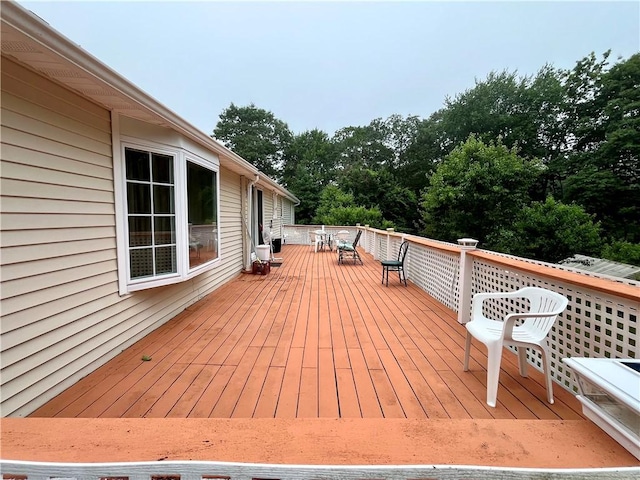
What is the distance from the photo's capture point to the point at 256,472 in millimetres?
864

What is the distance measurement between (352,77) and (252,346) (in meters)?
26.8

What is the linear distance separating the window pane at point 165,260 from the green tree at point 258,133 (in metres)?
25.1

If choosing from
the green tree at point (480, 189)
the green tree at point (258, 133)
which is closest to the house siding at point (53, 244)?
the green tree at point (480, 189)

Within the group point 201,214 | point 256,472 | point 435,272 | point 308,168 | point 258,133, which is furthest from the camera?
point 258,133

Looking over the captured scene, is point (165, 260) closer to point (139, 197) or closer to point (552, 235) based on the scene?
point (139, 197)

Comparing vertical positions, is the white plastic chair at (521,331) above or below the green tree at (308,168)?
below

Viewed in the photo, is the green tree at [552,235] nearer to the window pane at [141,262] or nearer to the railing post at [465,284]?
the railing post at [465,284]

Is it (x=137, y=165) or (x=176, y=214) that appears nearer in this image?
(x=137, y=165)

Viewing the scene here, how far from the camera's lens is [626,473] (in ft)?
2.84

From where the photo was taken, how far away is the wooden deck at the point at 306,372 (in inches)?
81.1

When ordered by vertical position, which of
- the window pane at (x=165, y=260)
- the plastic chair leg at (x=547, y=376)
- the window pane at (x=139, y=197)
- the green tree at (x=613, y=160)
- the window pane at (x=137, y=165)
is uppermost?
the green tree at (x=613, y=160)

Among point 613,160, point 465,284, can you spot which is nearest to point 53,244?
point 465,284

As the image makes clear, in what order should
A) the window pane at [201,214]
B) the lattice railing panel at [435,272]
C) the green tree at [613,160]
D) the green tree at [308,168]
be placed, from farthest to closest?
the green tree at [308,168], the green tree at [613,160], the lattice railing panel at [435,272], the window pane at [201,214]

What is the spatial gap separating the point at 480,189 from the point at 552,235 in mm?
3345
